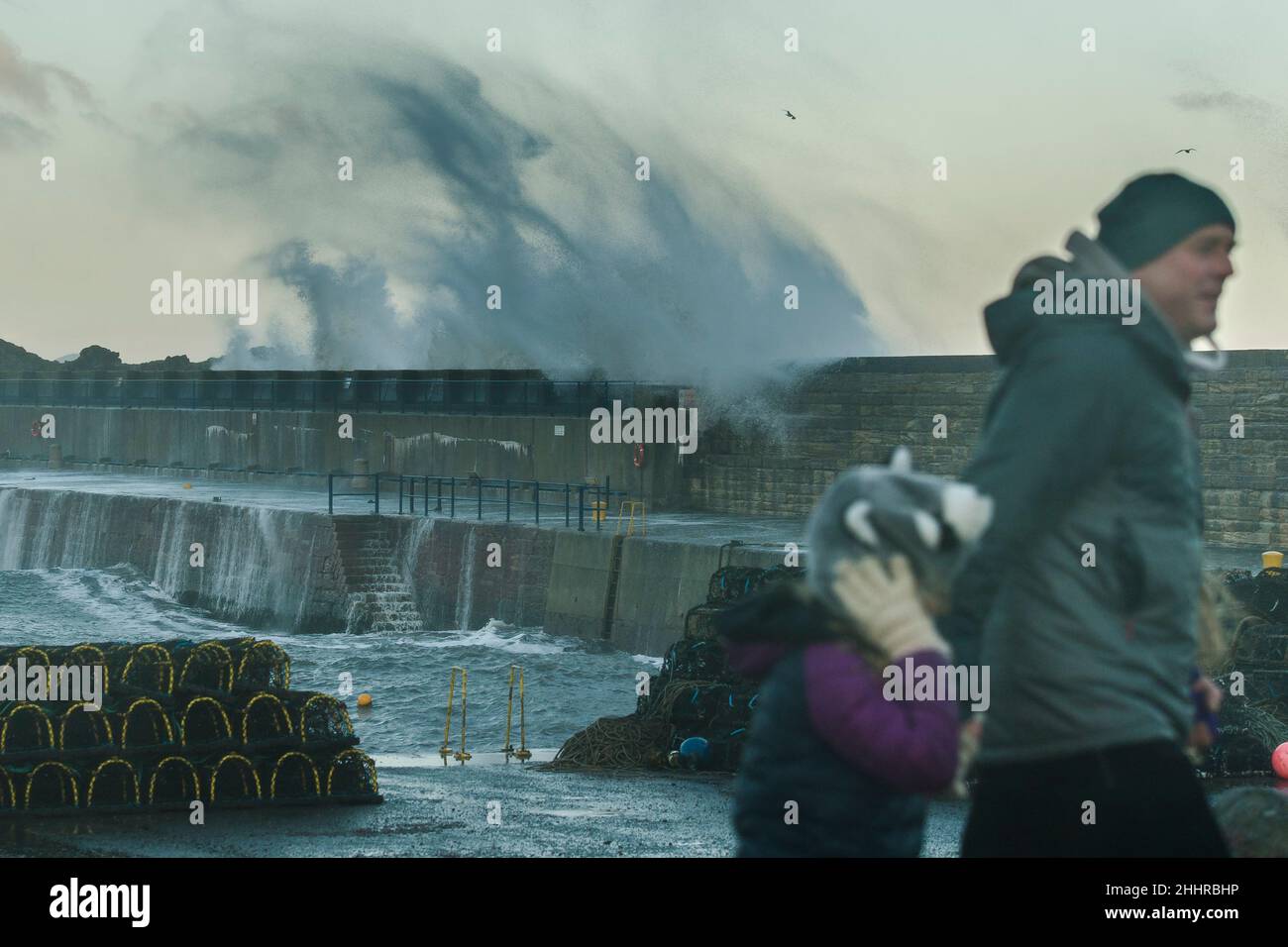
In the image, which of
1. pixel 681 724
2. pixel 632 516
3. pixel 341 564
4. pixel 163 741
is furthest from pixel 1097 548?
pixel 341 564

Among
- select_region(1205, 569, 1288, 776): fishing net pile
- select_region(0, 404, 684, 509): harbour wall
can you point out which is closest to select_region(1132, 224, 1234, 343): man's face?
select_region(1205, 569, 1288, 776): fishing net pile

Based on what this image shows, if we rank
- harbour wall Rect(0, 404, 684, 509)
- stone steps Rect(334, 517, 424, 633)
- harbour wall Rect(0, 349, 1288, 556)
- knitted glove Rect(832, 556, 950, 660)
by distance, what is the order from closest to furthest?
knitted glove Rect(832, 556, 950, 660)
harbour wall Rect(0, 349, 1288, 556)
stone steps Rect(334, 517, 424, 633)
harbour wall Rect(0, 404, 684, 509)

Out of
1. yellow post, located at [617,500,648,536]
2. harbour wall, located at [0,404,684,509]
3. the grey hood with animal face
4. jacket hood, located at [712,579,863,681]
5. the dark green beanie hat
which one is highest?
harbour wall, located at [0,404,684,509]

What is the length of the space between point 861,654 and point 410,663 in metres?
26.8

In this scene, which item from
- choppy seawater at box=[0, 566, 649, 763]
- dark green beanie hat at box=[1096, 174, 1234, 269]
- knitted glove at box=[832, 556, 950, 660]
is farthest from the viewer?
choppy seawater at box=[0, 566, 649, 763]

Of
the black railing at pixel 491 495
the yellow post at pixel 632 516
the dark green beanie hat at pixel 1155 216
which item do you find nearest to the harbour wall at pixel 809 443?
the yellow post at pixel 632 516

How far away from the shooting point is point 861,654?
2.29 metres

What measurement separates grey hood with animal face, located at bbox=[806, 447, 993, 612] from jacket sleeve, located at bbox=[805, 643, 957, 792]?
0.29 ft

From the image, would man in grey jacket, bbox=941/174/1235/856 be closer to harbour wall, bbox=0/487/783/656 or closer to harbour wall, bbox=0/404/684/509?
harbour wall, bbox=0/487/783/656

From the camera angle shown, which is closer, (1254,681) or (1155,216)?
(1155,216)

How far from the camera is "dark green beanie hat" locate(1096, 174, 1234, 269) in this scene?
2572 millimetres

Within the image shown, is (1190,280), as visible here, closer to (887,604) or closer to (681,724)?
(887,604)
